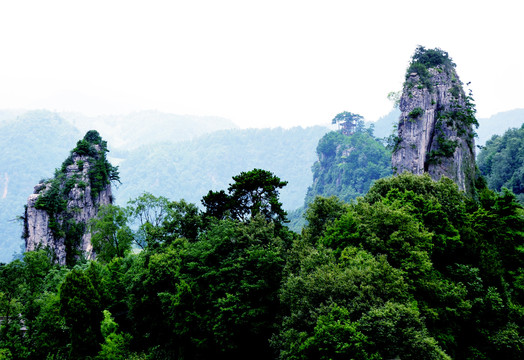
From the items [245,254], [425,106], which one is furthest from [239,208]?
[425,106]

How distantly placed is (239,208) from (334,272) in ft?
41.9

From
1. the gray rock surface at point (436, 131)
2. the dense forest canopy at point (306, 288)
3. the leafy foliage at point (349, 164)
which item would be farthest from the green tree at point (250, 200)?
the leafy foliage at point (349, 164)

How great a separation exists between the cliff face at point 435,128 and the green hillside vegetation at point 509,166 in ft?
51.8

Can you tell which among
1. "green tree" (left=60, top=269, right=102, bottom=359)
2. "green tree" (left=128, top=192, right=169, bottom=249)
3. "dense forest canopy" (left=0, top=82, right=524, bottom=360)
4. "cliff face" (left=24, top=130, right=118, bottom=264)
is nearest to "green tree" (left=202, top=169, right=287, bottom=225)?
"dense forest canopy" (left=0, top=82, right=524, bottom=360)

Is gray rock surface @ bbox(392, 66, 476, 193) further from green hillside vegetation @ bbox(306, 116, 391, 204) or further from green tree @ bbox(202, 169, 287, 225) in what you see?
green hillside vegetation @ bbox(306, 116, 391, 204)

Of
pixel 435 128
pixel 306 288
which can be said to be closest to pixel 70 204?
pixel 306 288

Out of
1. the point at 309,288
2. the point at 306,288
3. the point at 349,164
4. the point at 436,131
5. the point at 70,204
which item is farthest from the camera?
the point at 349,164

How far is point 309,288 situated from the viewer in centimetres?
1614

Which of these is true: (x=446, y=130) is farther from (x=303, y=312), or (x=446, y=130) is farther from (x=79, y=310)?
(x=79, y=310)

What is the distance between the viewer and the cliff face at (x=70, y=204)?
42219 mm

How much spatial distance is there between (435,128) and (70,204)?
44652 millimetres

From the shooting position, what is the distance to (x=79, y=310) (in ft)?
75.3

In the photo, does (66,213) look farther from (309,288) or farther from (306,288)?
(309,288)

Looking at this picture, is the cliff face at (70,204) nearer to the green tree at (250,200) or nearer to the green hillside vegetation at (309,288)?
the green hillside vegetation at (309,288)
